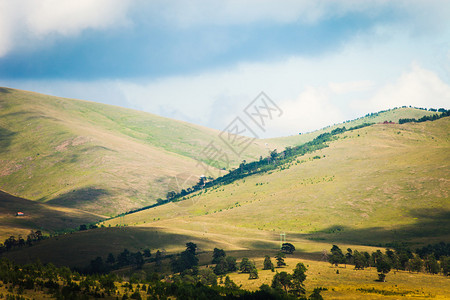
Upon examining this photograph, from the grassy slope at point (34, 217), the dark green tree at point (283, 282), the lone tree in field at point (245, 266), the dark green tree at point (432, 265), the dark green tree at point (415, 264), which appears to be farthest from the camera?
the grassy slope at point (34, 217)

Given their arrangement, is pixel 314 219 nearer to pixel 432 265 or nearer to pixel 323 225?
pixel 323 225

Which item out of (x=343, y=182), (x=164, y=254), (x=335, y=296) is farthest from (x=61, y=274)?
(x=343, y=182)

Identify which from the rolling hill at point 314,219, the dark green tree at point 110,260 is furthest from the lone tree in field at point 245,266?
the dark green tree at point 110,260

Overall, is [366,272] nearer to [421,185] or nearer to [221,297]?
[221,297]

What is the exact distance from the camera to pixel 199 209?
193 meters

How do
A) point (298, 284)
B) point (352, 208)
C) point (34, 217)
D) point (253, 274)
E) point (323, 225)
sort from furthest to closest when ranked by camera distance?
point (34, 217)
point (352, 208)
point (323, 225)
point (253, 274)
point (298, 284)

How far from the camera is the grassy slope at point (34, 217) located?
465ft

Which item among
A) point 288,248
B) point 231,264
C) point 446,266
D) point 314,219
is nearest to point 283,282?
point 231,264

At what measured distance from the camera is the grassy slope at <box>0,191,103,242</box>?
14188cm

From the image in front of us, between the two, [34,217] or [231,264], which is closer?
[231,264]

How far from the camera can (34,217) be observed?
163000 mm

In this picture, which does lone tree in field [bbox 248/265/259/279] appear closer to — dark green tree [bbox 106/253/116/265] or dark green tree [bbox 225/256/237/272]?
dark green tree [bbox 225/256/237/272]

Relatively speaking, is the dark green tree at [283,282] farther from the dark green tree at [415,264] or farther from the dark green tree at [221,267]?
the dark green tree at [415,264]

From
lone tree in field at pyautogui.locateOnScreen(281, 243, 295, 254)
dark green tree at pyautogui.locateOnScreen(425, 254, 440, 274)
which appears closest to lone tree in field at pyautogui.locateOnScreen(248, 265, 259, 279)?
lone tree in field at pyautogui.locateOnScreen(281, 243, 295, 254)
